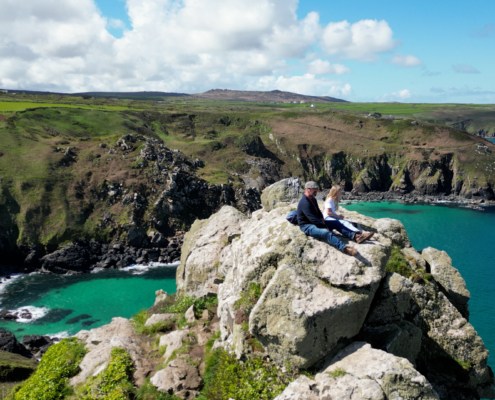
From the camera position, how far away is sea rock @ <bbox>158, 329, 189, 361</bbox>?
13.4 metres

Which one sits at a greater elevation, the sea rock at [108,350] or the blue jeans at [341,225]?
the blue jeans at [341,225]

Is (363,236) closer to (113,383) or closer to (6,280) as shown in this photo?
(113,383)

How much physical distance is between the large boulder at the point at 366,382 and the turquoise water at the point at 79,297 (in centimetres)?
4009

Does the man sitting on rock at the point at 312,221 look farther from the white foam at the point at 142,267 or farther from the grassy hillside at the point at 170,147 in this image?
the grassy hillside at the point at 170,147

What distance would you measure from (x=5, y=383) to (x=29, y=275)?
174 ft

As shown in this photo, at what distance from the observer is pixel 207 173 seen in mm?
92125

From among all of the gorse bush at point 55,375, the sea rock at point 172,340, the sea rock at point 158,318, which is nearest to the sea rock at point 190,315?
the sea rock at point 172,340

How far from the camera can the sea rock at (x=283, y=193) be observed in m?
19.1

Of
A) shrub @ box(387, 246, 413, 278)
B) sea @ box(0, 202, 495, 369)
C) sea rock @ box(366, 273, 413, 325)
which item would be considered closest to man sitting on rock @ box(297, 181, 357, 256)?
sea rock @ box(366, 273, 413, 325)

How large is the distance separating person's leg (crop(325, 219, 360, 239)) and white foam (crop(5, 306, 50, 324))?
168ft

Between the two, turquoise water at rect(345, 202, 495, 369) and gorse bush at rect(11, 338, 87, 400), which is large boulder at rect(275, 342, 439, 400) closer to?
gorse bush at rect(11, 338, 87, 400)

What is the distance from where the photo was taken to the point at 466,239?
75.4 m

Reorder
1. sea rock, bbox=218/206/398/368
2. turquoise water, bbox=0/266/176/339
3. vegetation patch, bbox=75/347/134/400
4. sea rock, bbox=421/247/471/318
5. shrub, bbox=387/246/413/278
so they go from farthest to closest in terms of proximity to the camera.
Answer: turquoise water, bbox=0/266/176/339 < sea rock, bbox=421/247/471/318 < shrub, bbox=387/246/413/278 < vegetation patch, bbox=75/347/134/400 < sea rock, bbox=218/206/398/368

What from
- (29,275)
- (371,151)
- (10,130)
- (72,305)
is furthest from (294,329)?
(371,151)
